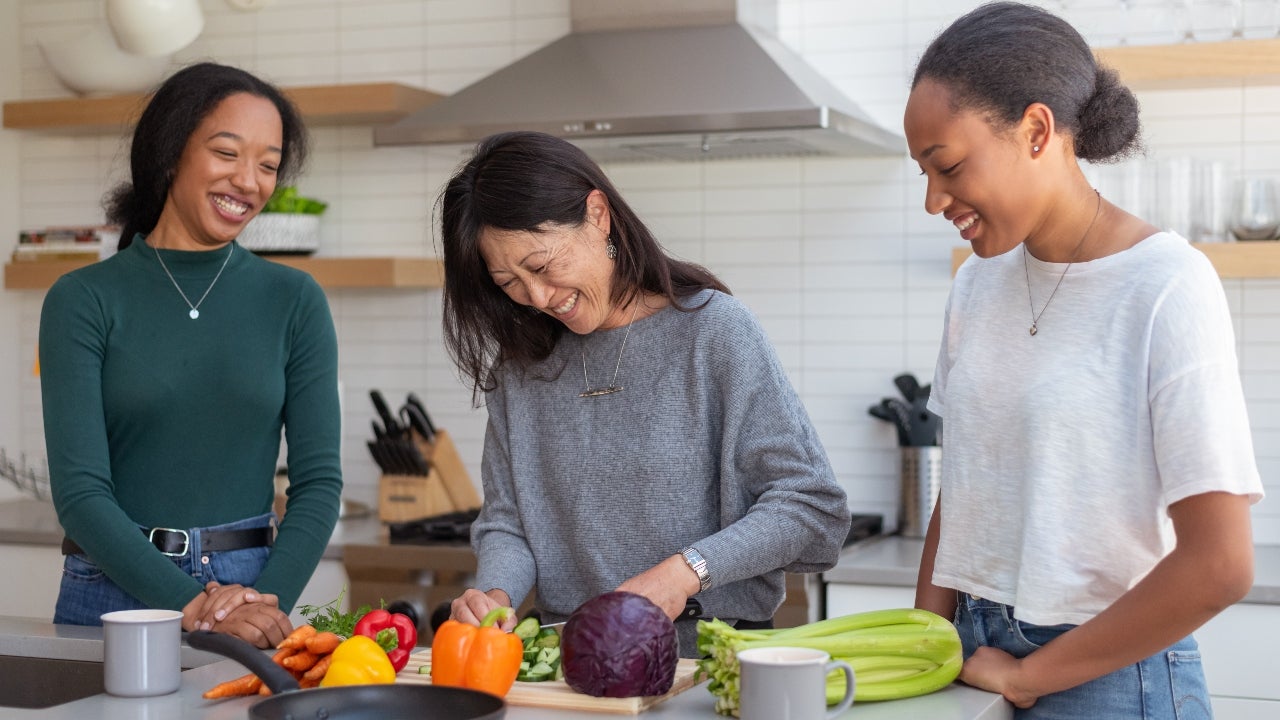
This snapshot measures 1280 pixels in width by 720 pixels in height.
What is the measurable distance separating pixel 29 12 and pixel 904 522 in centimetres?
313

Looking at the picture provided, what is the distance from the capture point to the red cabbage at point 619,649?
1.39 m

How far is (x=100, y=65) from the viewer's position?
3951 millimetres

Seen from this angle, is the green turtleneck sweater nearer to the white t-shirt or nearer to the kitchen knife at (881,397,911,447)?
the white t-shirt

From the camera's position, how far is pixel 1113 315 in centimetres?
141

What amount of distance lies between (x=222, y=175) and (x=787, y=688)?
1.32 m

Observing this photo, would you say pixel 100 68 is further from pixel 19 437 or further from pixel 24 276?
pixel 19 437

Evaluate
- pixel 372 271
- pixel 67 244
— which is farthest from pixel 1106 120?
pixel 67 244

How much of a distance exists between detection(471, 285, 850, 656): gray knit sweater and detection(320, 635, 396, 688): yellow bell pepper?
1.28 feet

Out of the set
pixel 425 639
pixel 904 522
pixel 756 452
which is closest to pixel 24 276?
pixel 425 639

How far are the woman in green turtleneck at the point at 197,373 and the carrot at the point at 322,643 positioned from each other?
0.50 m

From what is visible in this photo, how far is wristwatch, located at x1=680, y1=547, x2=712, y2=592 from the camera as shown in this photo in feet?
5.53

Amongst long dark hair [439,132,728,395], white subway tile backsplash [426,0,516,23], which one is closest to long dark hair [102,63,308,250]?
long dark hair [439,132,728,395]

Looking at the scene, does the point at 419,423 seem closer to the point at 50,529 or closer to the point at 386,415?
the point at 386,415

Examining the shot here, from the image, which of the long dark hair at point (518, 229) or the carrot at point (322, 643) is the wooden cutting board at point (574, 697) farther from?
the long dark hair at point (518, 229)
